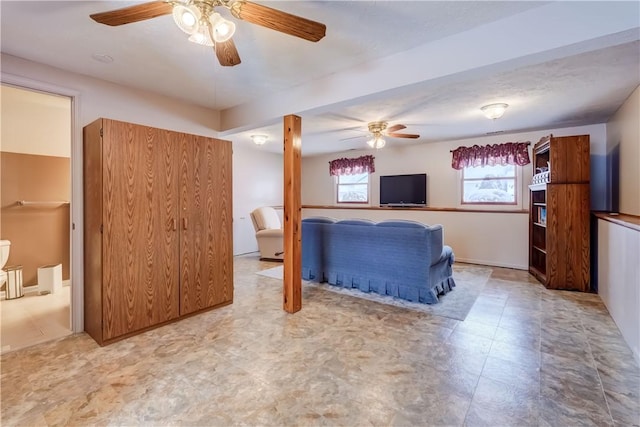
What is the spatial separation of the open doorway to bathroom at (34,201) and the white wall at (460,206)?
5.10 m

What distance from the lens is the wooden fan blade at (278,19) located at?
1.48m

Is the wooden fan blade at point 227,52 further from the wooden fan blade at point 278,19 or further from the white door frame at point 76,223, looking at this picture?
the white door frame at point 76,223

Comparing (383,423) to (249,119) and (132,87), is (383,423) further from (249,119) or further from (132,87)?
(132,87)

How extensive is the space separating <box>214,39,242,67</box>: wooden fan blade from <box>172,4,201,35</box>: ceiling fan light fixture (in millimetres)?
202

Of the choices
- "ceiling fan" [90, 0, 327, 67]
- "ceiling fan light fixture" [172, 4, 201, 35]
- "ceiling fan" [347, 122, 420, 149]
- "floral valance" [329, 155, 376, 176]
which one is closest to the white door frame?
"ceiling fan" [90, 0, 327, 67]

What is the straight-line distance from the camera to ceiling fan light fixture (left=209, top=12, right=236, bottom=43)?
5.09 ft

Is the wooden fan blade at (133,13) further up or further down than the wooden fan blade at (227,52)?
further up

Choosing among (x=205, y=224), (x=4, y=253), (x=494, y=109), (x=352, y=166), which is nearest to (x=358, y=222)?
(x=205, y=224)

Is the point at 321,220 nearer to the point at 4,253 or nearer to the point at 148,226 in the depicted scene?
the point at 148,226

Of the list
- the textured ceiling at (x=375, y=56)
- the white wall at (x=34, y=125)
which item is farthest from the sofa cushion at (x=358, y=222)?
the white wall at (x=34, y=125)

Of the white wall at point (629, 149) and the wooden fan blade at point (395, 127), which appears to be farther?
the wooden fan blade at point (395, 127)

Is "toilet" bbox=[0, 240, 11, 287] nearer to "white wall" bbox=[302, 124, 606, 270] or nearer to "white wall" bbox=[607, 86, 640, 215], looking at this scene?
"white wall" bbox=[302, 124, 606, 270]

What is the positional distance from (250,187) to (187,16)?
5249 mm

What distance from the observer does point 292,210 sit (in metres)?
3.01
